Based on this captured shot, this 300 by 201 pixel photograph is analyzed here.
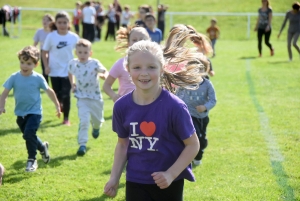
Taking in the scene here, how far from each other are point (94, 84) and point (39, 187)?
2.26 m

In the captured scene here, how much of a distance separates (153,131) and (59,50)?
6.95 meters

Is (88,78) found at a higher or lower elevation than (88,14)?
higher

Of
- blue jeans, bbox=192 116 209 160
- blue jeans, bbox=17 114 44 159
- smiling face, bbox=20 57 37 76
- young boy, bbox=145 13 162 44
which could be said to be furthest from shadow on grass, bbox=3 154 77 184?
young boy, bbox=145 13 162 44

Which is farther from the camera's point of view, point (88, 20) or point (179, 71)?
point (88, 20)

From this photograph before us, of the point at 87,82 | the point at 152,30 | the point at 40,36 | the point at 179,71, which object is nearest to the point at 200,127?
the point at 87,82

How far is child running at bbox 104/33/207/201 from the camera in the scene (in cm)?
375

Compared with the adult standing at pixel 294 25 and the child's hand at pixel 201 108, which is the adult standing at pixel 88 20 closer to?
the adult standing at pixel 294 25

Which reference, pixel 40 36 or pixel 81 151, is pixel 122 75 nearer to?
pixel 81 151

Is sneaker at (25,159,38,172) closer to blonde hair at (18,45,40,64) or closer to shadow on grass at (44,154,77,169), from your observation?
shadow on grass at (44,154,77,169)

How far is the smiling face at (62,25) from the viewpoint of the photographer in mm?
10133

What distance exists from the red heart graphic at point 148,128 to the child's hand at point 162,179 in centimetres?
31

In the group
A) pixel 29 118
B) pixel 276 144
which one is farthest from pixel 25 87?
pixel 276 144

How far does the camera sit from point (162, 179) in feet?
11.8

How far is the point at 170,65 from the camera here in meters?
4.40
